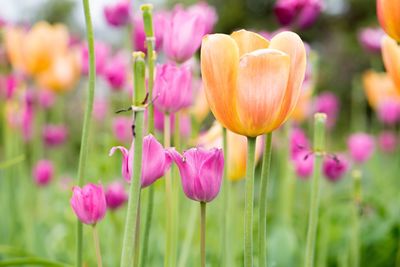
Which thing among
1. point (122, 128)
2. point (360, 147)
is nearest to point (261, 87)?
point (122, 128)

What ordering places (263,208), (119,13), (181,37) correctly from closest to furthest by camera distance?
1. (263,208)
2. (181,37)
3. (119,13)

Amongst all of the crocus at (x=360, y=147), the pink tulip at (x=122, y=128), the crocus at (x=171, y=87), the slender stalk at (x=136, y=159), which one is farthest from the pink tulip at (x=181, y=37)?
the crocus at (x=360, y=147)

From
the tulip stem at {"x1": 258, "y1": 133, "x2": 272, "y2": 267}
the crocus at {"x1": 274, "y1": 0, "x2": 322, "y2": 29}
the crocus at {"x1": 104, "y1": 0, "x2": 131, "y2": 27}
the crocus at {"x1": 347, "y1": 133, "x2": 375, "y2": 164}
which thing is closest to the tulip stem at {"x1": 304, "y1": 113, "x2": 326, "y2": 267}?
the tulip stem at {"x1": 258, "y1": 133, "x2": 272, "y2": 267}

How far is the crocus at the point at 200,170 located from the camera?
25.2 inches

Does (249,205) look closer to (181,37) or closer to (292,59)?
(292,59)

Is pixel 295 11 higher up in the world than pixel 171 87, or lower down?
higher up

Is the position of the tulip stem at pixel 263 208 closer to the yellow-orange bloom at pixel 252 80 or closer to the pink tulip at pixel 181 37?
the yellow-orange bloom at pixel 252 80

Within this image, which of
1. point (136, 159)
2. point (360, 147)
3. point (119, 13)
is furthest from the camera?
point (360, 147)

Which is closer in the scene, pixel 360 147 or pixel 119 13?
pixel 119 13

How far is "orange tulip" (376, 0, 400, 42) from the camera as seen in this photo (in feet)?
2.65

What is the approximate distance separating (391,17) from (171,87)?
0.88ft

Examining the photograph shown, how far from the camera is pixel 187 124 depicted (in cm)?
157

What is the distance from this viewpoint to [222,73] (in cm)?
61

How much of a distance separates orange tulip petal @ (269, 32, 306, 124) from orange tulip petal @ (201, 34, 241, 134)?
4 cm
